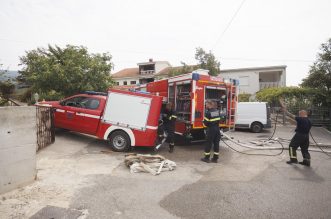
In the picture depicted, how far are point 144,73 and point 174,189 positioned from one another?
144 feet

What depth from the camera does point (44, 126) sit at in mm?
7691

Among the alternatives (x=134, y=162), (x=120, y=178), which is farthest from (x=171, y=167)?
(x=120, y=178)

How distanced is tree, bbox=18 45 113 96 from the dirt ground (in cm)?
1118

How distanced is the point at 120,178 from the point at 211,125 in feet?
10.3

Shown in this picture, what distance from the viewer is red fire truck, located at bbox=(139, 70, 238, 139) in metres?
8.30

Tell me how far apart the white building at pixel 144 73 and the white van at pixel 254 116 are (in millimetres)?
29851

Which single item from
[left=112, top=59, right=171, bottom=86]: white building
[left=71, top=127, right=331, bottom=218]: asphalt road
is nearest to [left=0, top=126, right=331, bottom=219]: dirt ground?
[left=71, top=127, right=331, bottom=218]: asphalt road

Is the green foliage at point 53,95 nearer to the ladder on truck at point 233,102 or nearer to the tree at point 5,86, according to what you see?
the tree at point 5,86

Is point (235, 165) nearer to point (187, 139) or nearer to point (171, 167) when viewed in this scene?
point (171, 167)

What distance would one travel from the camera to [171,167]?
20.3 feet

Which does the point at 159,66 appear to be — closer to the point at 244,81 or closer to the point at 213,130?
the point at 244,81

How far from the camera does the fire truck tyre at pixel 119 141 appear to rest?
7.86 m

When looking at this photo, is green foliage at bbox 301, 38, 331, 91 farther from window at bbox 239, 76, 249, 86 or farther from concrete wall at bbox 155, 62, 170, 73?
concrete wall at bbox 155, 62, 170, 73

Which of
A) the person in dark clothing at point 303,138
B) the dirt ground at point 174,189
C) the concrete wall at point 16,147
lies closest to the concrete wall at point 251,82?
the dirt ground at point 174,189
